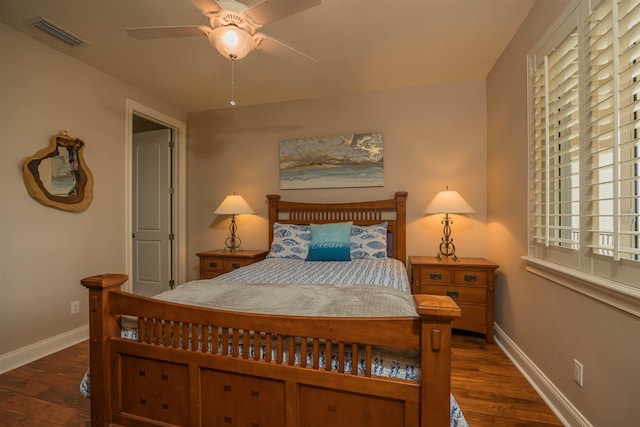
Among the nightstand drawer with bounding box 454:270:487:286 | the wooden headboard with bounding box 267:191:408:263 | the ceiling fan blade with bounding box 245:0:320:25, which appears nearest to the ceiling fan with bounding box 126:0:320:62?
the ceiling fan blade with bounding box 245:0:320:25

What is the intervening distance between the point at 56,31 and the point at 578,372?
4.17 meters

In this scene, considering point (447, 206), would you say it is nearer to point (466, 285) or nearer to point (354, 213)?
point (466, 285)

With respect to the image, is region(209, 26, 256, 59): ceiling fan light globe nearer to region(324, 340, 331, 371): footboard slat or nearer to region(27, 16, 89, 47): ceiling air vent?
region(27, 16, 89, 47): ceiling air vent

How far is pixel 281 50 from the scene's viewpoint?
74.8 inches

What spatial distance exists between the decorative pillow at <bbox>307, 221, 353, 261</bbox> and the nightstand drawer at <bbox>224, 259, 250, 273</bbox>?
859mm

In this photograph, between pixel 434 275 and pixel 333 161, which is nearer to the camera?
pixel 434 275

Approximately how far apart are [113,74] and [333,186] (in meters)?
→ 2.61

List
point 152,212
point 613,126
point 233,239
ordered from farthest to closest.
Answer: point 152,212
point 233,239
point 613,126

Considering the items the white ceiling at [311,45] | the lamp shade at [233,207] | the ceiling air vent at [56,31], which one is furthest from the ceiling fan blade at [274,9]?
the lamp shade at [233,207]

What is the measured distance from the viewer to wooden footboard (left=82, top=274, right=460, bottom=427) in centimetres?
96

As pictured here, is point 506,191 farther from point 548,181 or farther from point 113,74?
point 113,74

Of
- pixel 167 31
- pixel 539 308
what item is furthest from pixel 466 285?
pixel 167 31

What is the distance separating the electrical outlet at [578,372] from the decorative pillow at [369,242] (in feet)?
5.16

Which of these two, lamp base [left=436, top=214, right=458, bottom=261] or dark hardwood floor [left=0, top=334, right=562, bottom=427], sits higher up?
lamp base [left=436, top=214, right=458, bottom=261]
